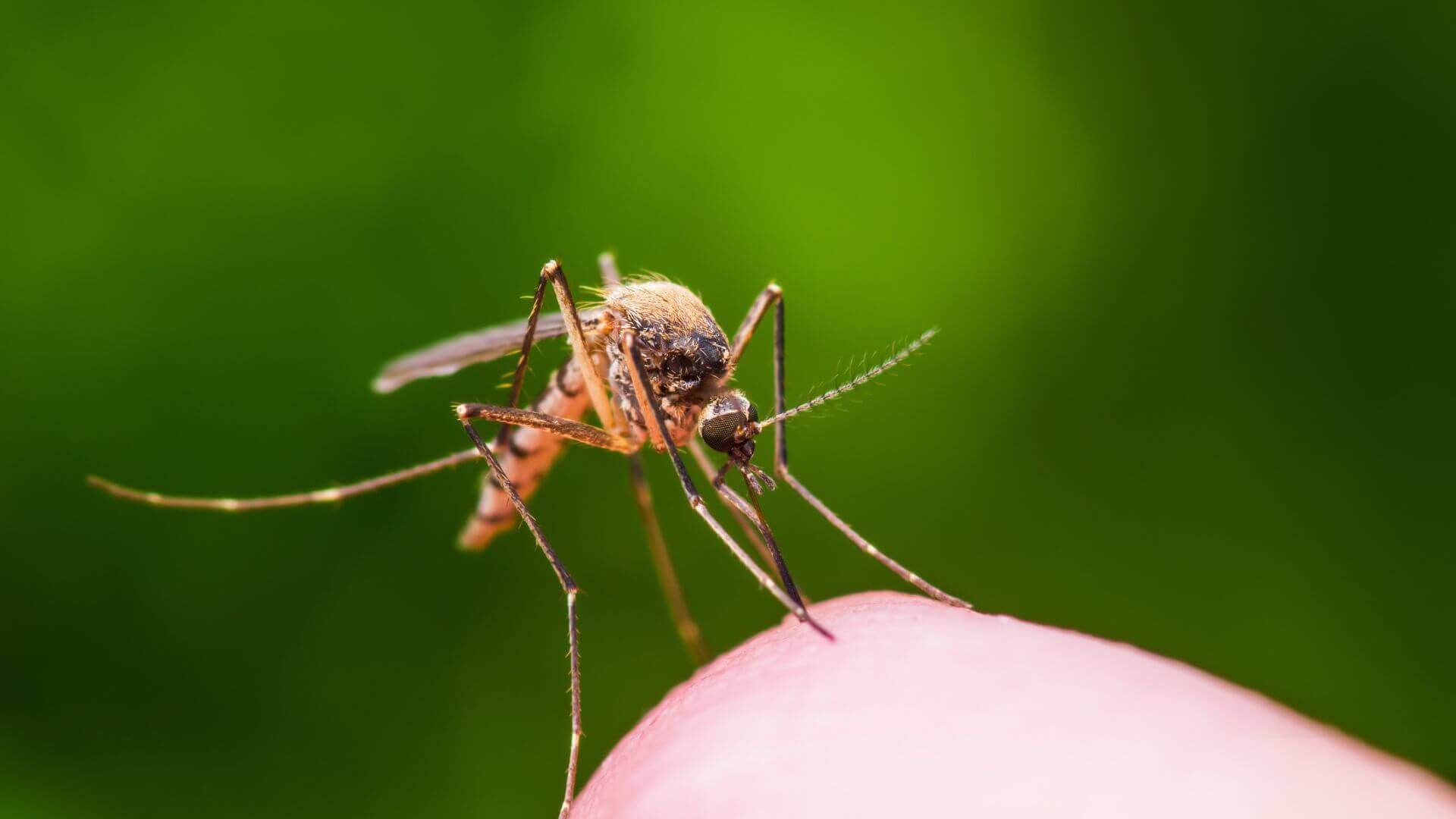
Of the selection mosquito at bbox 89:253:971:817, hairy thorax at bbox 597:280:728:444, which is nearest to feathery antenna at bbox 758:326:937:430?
mosquito at bbox 89:253:971:817

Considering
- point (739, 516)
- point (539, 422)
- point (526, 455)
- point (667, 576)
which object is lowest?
point (667, 576)

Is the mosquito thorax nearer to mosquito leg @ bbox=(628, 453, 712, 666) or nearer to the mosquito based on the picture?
the mosquito

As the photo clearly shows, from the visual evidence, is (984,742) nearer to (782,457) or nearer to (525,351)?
(782,457)

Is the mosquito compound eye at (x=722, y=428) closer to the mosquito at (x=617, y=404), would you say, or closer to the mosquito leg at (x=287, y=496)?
the mosquito at (x=617, y=404)

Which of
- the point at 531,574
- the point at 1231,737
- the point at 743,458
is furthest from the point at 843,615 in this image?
the point at 531,574

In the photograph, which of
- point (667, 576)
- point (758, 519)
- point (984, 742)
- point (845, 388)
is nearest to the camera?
point (984, 742)

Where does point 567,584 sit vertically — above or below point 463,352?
below

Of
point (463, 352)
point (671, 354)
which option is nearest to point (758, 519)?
point (671, 354)
